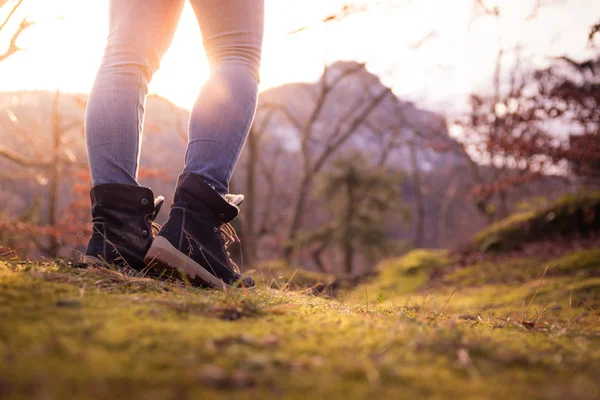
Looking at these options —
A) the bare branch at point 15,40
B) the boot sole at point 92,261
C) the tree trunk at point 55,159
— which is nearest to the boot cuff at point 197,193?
the boot sole at point 92,261

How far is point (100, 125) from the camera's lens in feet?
5.35

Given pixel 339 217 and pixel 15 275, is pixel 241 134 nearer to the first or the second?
pixel 15 275

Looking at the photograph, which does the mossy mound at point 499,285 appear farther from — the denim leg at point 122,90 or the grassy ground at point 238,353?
the denim leg at point 122,90

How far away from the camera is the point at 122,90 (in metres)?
1.66

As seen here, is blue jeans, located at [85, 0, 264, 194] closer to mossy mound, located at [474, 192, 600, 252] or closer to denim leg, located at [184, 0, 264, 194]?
denim leg, located at [184, 0, 264, 194]

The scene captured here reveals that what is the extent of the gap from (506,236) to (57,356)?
8.34m

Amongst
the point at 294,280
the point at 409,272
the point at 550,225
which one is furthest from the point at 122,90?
the point at 550,225

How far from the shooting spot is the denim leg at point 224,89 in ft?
5.47

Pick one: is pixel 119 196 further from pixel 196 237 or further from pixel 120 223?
pixel 196 237

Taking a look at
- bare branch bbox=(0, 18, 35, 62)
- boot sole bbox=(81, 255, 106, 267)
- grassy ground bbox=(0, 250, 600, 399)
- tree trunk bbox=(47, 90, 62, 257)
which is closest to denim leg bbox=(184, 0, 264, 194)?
boot sole bbox=(81, 255, 106, 267)

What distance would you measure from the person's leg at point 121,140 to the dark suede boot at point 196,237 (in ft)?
0.45

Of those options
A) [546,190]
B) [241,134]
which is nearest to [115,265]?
[241,134]

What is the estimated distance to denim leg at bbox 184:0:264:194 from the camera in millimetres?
1667

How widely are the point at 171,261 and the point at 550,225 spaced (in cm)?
766
